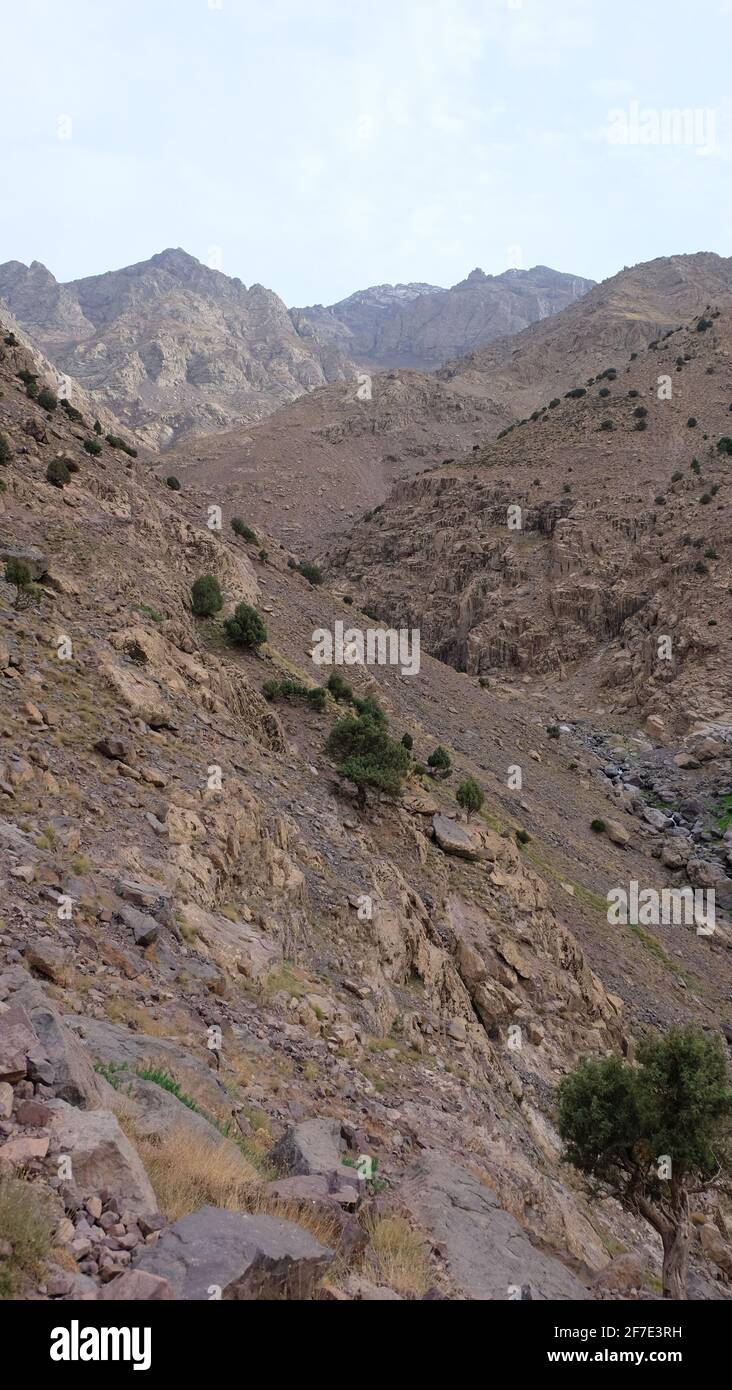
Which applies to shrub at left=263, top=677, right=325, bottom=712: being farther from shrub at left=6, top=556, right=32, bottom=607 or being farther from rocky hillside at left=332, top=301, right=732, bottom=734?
rocky hillside at left=332, top=301, right=732, bottom=734

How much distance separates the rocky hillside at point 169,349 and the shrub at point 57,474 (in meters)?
94.8

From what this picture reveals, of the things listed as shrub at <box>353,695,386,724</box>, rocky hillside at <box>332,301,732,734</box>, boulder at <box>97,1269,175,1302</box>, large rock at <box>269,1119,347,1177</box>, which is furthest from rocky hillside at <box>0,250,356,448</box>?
boulder at <box>97,1269,175,1302</box>

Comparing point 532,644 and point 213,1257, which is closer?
point 213,1257

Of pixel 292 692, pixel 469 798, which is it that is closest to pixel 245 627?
pixel 292 692

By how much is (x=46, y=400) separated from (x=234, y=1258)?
2598cm

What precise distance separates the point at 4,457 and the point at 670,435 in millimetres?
53226

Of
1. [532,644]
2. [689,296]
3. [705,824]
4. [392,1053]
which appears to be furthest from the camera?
[689,296]

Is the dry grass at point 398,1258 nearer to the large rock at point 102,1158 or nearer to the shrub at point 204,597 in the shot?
the large rock at point 102,1158

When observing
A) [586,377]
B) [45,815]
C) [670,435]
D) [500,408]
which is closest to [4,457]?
[45,815]

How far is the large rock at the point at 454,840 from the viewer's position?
18.1m

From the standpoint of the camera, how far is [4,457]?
19.1 metres

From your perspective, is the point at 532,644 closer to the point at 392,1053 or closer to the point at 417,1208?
the point at 392,1053

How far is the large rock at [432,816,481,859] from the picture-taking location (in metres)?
18.1
